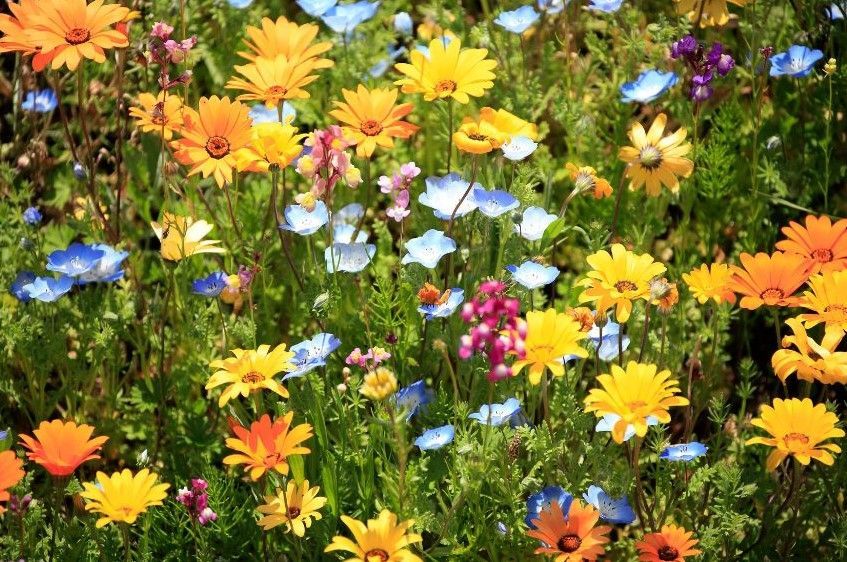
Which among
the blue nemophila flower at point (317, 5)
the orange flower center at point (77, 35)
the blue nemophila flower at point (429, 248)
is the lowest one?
the blue nemophila flower at point (429, 248)

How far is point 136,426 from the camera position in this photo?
284 cm

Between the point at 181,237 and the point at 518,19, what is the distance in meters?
1.15

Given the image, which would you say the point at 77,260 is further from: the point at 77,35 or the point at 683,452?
the point at 683,452

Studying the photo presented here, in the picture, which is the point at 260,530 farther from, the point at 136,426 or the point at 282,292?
the point at 282,292

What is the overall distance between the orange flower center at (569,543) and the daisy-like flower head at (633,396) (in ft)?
0.74

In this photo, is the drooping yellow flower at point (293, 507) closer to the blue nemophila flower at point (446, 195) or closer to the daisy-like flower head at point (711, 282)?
the blue nemophila flower at point (446, 195)

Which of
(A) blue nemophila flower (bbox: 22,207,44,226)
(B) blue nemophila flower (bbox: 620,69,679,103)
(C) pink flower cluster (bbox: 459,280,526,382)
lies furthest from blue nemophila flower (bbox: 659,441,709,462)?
(A) blue nemophila flower (bbox: 22,207,44,226)

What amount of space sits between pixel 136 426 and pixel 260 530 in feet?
1.71

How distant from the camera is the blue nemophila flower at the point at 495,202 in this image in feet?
8.00

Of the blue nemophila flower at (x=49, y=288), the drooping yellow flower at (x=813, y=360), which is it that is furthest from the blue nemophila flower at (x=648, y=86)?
the blue nemophila flower at (x=49, y=288)

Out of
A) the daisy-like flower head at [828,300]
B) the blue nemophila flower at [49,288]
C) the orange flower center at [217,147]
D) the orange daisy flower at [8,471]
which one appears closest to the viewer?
the orange daisy flower at [8,471]

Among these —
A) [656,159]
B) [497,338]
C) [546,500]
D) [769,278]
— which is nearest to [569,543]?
[546,500]

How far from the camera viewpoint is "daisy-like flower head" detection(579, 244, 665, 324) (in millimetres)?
2264

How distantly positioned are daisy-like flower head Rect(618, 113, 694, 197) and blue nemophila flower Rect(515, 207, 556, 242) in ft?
0.70
